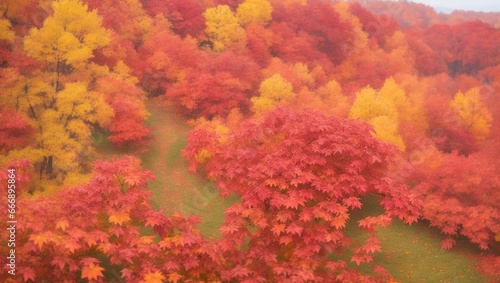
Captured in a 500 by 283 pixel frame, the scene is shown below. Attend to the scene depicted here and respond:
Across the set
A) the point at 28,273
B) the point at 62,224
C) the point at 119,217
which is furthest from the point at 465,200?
the point at 28,273

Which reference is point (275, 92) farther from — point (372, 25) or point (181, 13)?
point (372, 25)

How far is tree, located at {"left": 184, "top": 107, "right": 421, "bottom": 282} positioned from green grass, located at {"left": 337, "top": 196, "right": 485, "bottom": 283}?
5163 mm

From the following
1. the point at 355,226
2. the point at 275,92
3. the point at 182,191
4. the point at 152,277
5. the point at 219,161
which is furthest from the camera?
the point at 275,92

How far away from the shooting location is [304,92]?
33.3 meters

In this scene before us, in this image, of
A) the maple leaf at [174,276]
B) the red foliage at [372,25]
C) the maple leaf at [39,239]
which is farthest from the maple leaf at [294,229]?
the red foliage at [372,25]

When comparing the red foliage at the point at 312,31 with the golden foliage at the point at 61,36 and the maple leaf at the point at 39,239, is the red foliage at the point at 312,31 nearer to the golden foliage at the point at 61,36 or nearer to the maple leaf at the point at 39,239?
the golden foliage at the point at 61,36

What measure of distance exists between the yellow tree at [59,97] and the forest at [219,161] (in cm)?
9

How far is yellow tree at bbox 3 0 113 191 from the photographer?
19.5m

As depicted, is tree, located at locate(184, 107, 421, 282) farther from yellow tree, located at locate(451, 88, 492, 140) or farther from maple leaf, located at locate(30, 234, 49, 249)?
yellow tree, located at locate(451, 88, 492, 140)

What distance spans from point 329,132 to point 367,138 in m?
1.33

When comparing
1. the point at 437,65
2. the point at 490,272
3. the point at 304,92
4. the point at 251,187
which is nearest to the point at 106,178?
the point at 251,187

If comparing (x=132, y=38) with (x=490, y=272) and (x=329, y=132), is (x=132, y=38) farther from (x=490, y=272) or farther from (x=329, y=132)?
(x=490, y=272)

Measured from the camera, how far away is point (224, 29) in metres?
40.2

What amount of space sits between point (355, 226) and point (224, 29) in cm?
2676
